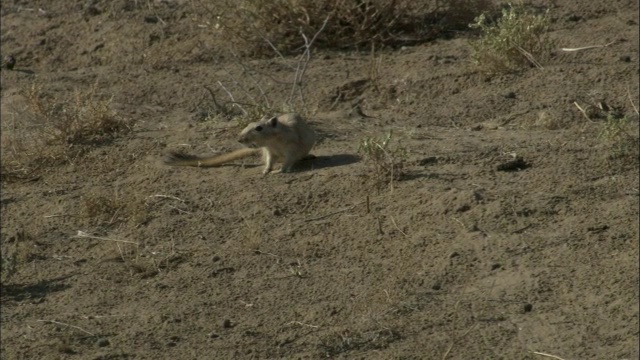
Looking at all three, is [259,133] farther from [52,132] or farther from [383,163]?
[52,132]

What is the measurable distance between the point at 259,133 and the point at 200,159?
45 cm

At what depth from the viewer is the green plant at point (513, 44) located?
8805 mm

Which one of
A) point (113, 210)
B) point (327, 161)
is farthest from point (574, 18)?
point (113, 210)

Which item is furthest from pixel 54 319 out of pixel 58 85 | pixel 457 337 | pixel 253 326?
pixel 58 85

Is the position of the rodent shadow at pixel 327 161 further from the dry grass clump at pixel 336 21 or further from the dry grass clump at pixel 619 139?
the dry grass clump at pixel 336 21

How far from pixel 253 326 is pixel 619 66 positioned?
148 inches

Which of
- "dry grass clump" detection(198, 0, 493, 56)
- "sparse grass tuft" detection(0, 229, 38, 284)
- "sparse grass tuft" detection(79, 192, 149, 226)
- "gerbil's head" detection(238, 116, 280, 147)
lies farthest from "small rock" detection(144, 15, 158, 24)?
"sparse grass tuft" detection(0, 229, 38, 284)

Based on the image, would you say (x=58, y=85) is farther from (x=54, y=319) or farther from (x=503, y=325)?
(x=503, y=325)

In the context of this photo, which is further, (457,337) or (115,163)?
(115,163)

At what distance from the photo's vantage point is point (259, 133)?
304 inches

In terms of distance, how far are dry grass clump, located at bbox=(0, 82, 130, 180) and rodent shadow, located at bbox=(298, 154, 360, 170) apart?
1.53 meters

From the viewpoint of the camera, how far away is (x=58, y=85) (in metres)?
9.64

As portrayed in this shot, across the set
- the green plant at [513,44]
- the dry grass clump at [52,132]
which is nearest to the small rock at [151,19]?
the dry grass clump at [52,132]

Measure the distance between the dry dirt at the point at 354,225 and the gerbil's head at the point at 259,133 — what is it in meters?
0.22
